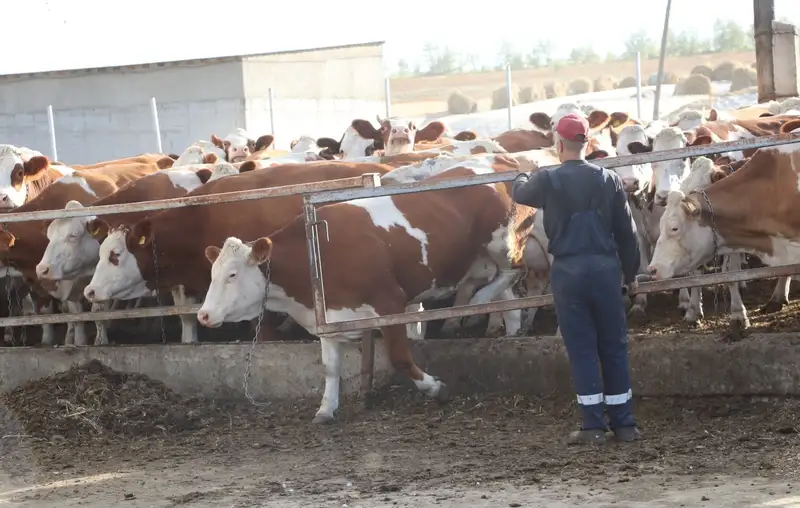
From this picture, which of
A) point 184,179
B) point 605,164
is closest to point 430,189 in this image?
point 605,164

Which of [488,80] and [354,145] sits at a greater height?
[488,80]

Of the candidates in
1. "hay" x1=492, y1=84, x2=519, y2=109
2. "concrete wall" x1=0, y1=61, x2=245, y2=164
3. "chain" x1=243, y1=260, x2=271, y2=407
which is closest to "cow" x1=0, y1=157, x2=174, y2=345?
"chain" x1=243, y1=260, x2=271, y2=407

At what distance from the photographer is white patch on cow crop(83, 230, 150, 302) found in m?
9.84

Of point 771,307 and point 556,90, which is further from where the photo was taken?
point 556,90

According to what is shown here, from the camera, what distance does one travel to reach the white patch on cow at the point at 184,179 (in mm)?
11203

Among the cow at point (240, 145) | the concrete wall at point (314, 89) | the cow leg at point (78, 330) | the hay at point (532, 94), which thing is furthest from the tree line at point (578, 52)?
the cow leg at point (78, 330)

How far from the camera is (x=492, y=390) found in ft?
26.4

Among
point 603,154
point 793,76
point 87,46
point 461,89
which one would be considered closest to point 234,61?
point 87,46

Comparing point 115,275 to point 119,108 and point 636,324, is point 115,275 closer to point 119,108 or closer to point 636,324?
point 636,324

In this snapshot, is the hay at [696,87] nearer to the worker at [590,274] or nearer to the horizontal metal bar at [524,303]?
the horizontal metal bar at [524,303]

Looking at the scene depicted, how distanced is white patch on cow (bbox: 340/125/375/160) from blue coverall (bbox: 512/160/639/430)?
833 centimetres

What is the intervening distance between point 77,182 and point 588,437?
6950 millimetres

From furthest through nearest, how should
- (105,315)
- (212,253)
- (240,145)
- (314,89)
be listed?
(314,89) → (240,145) → (105,315) → (212,253)

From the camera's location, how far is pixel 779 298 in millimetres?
9648
